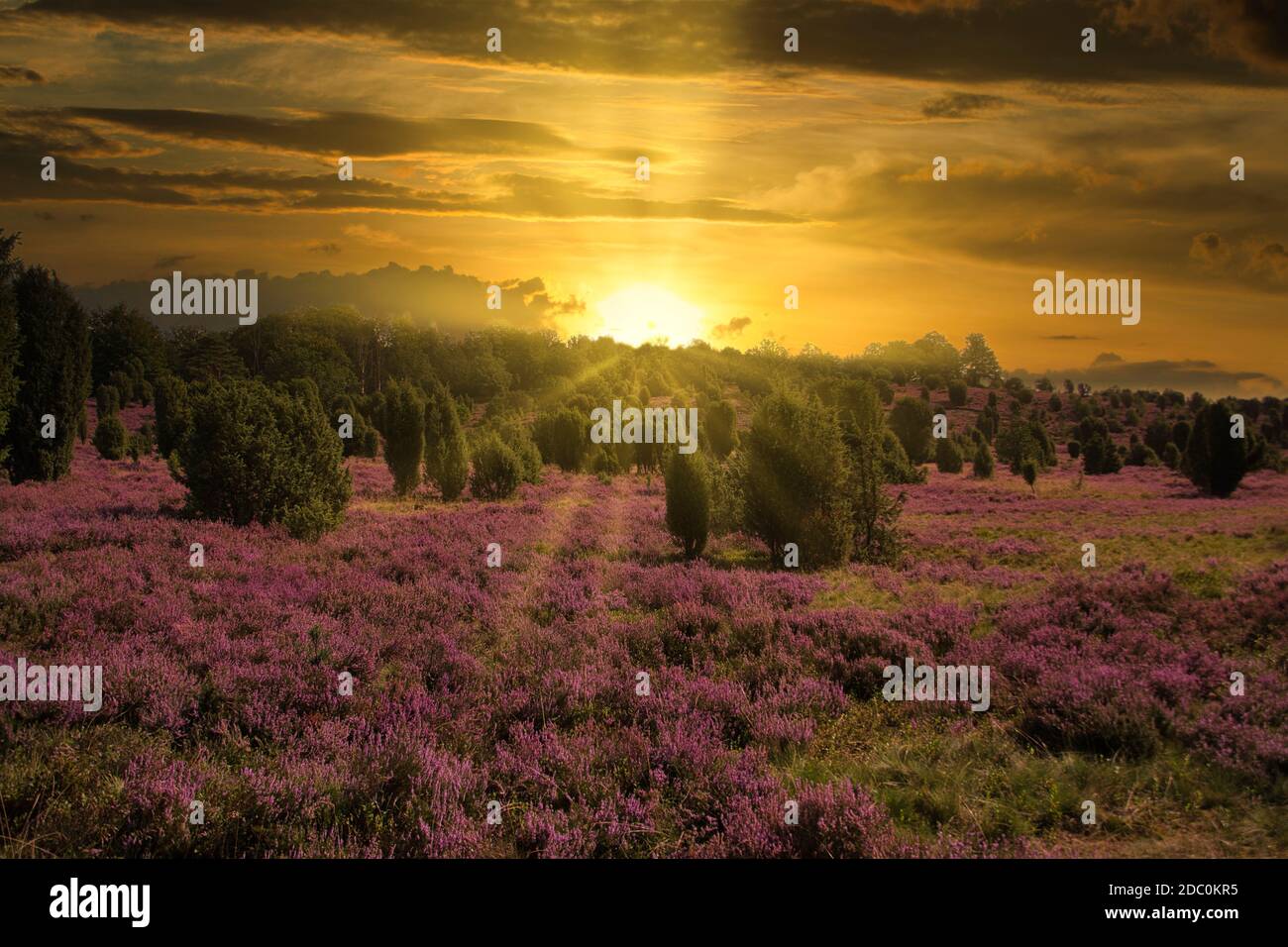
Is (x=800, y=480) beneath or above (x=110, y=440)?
beneath

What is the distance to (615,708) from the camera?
741 centimetres

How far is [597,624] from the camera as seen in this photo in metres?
10.6

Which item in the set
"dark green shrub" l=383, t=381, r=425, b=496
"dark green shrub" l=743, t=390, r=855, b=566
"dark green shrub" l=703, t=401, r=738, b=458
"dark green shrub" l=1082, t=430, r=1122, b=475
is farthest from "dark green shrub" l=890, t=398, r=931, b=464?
"dark green shrub" l=743, t=390, r=855, b=566

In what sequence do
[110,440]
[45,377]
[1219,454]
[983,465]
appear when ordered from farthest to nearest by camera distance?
[983,465] → [110,440] → [1219,454] → [45,377]

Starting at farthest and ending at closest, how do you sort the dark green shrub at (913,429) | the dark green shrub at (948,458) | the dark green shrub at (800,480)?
1. the dark green shrub at (913,429)
2. the dark green shrub at (948,458)
3. the dark green shrub at (800,480)

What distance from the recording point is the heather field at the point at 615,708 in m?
4.87

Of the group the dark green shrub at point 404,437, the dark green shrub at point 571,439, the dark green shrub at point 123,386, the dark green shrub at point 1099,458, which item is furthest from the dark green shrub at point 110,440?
the dark green shrub at point 1099,458

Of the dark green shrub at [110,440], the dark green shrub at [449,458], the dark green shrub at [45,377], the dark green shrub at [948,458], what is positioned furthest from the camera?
the dark green shrub at [948,458]

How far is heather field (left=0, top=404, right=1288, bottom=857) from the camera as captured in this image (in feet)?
16.0

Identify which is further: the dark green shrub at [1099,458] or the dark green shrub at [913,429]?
the dark green shrub at [913,429]

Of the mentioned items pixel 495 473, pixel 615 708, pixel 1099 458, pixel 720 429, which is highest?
pixel 720 429

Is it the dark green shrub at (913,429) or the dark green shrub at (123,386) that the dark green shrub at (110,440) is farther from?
the dark green shrub at (913,429)

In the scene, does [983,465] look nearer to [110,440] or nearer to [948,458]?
[948,458]

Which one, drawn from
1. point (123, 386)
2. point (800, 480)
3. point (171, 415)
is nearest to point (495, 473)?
point (800, 480)
